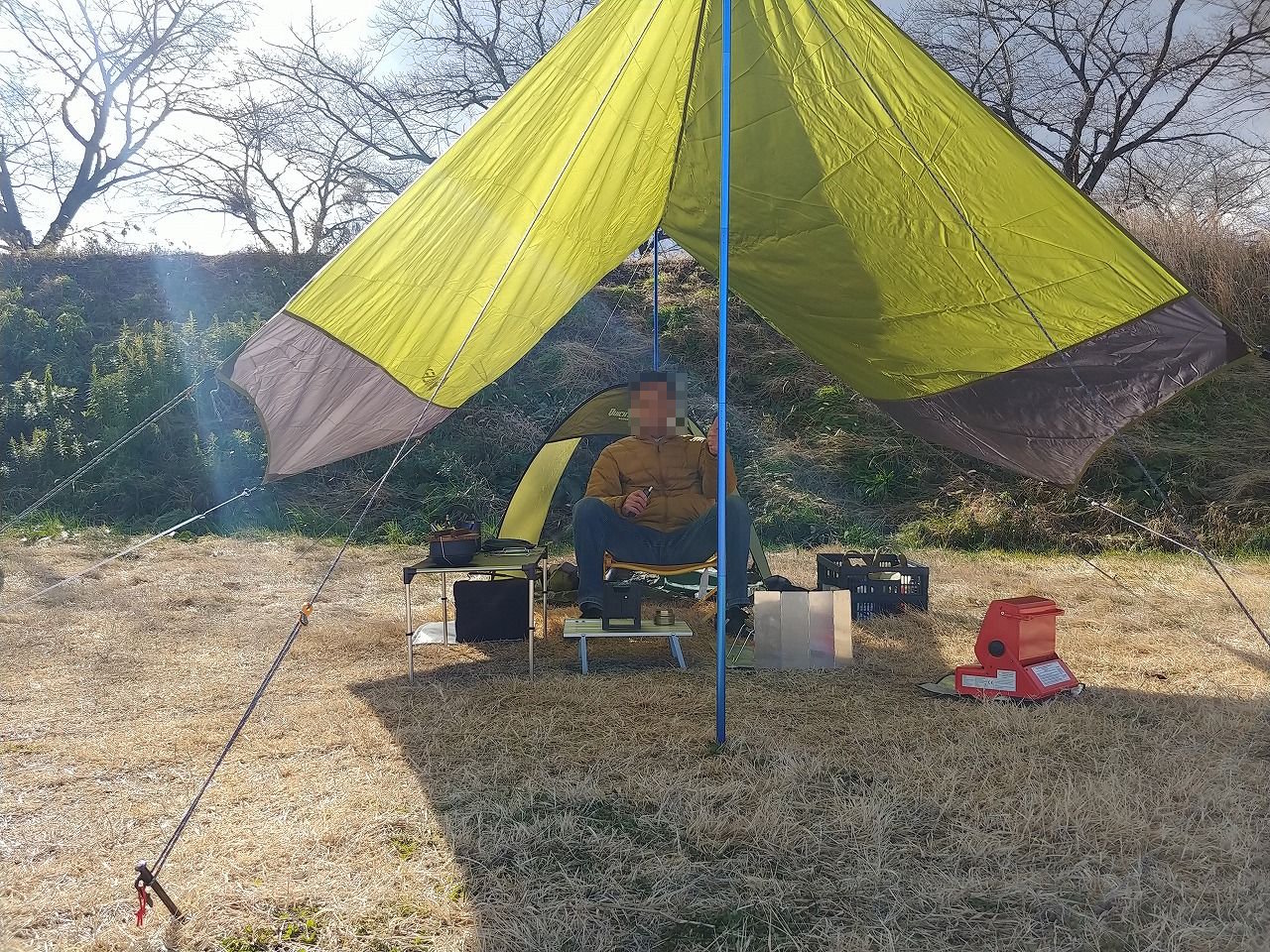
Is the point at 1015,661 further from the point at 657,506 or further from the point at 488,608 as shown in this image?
the point at 488,608

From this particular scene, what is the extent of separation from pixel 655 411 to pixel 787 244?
952mm

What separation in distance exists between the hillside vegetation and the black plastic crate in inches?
98.0

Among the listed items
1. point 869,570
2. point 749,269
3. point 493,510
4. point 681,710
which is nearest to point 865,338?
point 749,269

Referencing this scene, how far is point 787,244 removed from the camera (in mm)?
→ 4133

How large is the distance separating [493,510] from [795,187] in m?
4.62

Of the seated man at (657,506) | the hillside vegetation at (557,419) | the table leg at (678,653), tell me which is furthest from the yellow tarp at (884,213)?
the hillside vegetation at (557,419)

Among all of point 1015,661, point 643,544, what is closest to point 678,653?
point 643,544

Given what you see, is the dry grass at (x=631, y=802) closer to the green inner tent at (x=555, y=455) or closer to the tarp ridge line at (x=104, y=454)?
the tarp ridge line at (x=104, y=454)

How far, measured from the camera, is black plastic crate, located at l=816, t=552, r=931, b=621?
14.9 ft

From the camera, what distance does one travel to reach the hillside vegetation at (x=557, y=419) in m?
7.32

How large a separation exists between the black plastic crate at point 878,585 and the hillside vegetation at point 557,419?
8.16ft

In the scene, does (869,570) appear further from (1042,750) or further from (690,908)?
(690,908)

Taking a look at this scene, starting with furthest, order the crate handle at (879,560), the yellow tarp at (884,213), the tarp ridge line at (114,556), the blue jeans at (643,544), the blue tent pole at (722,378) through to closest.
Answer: the crate handle at (879,560) < the blue jeans at (643,544) < the yellow tarp at (884,213) < the tarp ridge line at (114,556) < the blue tent pole at (722,378)

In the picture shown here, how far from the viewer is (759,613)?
3646 mm
